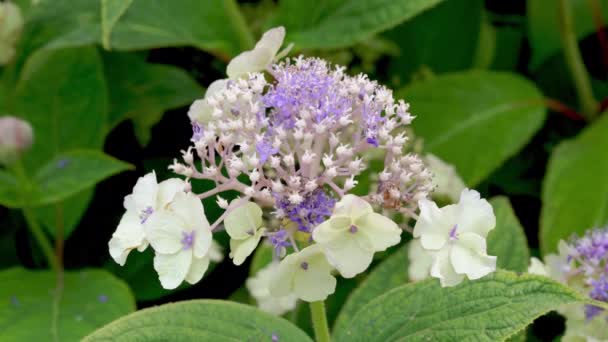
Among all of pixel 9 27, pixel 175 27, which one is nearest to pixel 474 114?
pixel 175 27

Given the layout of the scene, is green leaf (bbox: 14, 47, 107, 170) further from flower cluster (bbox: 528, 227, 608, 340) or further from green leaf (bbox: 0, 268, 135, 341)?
flower cluster (bbox: 528, 227, 608, 340)

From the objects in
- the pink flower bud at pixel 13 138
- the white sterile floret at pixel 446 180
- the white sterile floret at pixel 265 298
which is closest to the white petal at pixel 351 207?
the white sterile floret at pixel 265 298

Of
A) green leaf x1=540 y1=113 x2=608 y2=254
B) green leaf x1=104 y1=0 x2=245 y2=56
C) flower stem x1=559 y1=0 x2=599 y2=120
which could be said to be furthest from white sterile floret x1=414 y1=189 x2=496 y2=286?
flower stem x1=559 y1=0 x2=599 y2=120

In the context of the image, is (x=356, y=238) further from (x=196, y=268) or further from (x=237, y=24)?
(x=237, y=24)

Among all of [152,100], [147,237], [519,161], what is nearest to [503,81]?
[519,161]

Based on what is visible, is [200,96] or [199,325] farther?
[200,96]

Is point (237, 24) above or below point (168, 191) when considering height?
below
